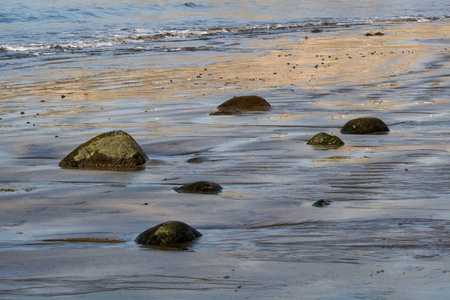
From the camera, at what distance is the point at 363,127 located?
7.80 m

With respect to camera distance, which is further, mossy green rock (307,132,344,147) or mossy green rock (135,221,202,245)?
mossy green rock (307,132,344,147)

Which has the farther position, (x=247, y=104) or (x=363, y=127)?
(x=247, y=104)

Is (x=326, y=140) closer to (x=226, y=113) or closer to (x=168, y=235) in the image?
(x=226, y=113)

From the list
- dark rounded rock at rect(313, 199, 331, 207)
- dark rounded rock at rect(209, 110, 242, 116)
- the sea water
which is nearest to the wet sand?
dark rounded rock at rect(313, 199, 331, 207)

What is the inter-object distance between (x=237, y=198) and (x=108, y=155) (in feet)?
5.64

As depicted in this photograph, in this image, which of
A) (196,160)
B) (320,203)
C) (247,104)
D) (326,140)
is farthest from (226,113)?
(320,203)

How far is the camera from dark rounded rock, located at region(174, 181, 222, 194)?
215 inches

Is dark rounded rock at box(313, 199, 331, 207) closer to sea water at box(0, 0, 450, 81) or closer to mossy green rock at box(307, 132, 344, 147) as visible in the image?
mossy green rock at box(307, 132, 344, 147)

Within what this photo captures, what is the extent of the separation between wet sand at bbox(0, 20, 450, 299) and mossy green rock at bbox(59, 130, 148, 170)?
0.74 feet

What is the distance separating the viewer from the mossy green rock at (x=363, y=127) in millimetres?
7797

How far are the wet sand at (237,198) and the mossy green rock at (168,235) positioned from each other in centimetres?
8

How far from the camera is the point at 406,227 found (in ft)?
14.3

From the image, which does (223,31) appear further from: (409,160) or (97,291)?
(97,291)

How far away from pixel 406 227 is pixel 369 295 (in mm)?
1170
